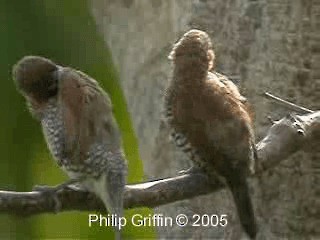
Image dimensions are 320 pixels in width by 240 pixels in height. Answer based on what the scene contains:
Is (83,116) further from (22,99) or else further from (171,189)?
(22,99)

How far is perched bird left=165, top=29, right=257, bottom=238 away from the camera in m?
1.67

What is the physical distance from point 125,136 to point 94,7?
43 centimetres

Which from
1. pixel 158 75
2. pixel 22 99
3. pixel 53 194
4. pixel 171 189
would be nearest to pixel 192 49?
pixel 171 189

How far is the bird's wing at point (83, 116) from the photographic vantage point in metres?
1.67

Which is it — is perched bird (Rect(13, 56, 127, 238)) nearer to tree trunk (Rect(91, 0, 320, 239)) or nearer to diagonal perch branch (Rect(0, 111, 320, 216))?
diagonal perch branch (Rect(0, 111, 320, 216))

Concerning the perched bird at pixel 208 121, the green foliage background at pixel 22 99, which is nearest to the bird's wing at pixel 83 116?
the perched bird at pixel 208 121

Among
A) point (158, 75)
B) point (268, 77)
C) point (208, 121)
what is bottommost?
point (158, 75)

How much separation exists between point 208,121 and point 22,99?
1116 millimetres

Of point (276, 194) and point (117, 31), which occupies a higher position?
point (117, 31)

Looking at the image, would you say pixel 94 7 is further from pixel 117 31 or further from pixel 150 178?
pixel 150 178

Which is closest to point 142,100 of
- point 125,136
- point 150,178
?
point 150,178

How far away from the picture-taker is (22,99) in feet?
8.87

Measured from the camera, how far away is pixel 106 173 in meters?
1.69

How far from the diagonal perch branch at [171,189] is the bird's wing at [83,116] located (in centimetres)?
8
